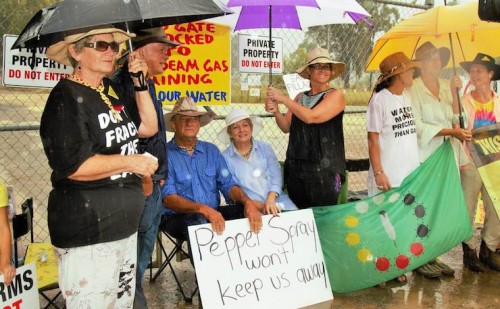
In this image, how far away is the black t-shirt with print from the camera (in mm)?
2463

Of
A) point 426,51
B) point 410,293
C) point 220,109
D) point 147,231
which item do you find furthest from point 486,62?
point 220,109

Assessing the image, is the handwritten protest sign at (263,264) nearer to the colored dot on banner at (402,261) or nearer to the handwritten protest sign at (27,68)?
the colored dot on banner at (402,261)

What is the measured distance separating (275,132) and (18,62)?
13.0 m

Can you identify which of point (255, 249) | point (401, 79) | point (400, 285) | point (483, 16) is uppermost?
point (483, 16)

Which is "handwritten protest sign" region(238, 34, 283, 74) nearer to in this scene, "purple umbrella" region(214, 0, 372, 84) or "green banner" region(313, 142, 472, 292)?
"purple umbrella" region(214, 0, 372, 84)

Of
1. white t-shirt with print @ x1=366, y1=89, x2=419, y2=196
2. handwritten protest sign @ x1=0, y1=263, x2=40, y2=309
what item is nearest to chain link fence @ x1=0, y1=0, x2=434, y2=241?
white t-shirt with print @ x1=366, y1=89, x2=419, y2=196

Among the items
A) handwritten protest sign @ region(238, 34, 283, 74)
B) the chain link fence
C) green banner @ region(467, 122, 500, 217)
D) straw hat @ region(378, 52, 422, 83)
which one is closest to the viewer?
straw hat @ region(378, 52, 422, 83)

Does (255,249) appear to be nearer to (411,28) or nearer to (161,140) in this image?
(161,140)

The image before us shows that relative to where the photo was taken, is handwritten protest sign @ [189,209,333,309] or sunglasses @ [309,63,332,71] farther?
sunglasses @ [309,63,332,71]

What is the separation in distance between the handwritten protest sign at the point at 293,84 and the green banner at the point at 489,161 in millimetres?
1644

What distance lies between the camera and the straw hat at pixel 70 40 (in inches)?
104

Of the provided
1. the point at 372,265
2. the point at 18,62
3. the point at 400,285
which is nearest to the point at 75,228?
the point at 18,62

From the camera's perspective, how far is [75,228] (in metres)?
2.54

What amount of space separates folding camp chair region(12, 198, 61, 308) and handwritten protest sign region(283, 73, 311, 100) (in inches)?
103
